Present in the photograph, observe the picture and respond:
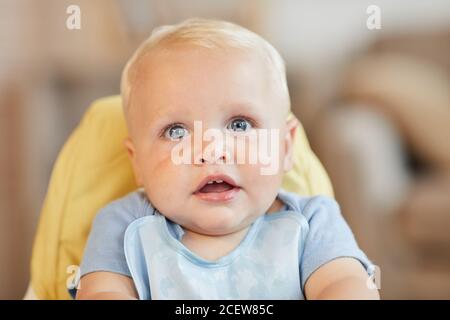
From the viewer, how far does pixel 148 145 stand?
2.30 ft

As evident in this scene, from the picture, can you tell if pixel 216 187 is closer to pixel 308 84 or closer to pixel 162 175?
pixel 162 175

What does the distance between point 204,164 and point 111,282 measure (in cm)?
16

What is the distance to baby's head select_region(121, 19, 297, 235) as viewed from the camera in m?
0.66

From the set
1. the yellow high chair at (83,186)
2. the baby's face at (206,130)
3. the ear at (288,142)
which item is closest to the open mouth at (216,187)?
the baby's face at (206,130)

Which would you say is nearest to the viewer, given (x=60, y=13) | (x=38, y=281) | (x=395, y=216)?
(x=38, y=281)

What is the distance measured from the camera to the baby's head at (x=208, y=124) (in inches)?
26.0

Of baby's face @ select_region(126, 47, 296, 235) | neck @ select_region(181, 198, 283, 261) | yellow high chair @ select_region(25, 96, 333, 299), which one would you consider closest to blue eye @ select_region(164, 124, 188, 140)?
baby's face @ select_region(126, 47, 296, 235)

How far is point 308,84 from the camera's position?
99cm

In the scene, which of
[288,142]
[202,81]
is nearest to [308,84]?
[288,142]

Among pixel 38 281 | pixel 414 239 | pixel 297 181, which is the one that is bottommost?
pixel 414 239

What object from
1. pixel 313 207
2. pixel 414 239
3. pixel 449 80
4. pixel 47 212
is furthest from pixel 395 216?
pixel 47 212

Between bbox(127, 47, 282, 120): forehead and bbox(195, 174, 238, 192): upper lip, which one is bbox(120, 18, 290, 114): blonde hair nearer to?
bbox(127, 47, 282, 120): forehead

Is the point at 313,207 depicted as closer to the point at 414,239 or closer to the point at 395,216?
the point at 395,216

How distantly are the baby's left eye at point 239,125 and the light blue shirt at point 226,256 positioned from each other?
0.11m
